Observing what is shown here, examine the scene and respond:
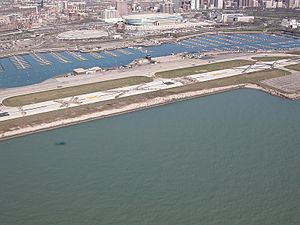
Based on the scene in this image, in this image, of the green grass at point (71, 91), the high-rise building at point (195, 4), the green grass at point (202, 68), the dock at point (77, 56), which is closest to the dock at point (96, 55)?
the dock at point (77, 56)

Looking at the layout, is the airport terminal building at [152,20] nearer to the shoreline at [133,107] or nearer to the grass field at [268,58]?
the grass field at [268,58]

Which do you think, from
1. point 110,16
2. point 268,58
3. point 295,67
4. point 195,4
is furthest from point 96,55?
point 195,4

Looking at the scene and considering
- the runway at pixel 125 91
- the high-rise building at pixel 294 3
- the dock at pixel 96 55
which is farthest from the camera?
the high-rise building at pixel 294 3

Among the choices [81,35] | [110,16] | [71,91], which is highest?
[110,16]

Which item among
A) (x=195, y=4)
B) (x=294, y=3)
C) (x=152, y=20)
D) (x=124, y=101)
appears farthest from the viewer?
(x=294, y=3)

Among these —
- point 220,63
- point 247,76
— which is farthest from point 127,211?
point 220,63

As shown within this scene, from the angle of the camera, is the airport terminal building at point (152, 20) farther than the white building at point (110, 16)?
No

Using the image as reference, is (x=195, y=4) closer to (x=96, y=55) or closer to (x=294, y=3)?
(x=294, y=3)

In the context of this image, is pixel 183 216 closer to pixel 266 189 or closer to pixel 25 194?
pixel 266 189
